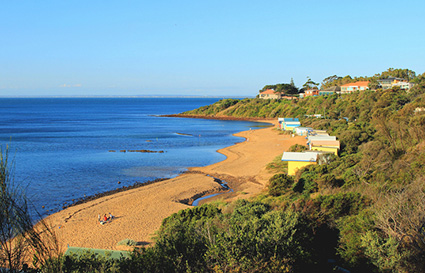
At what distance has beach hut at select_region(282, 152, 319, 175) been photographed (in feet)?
84.0

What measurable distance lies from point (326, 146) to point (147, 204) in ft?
53.3

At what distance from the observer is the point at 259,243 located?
930 centimetres

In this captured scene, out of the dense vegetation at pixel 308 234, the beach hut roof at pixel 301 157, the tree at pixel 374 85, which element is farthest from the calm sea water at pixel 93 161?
the tree at pixel 374 85

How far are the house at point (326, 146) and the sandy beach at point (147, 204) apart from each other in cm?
465

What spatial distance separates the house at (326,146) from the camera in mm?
30031

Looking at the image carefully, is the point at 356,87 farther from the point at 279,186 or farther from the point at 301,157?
the point at 279,186

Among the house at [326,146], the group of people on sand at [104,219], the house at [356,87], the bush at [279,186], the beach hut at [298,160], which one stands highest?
the house at [356,87]

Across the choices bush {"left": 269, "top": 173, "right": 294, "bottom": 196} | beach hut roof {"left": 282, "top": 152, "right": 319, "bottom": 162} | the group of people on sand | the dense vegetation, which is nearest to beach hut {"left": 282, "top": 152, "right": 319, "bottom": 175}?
beach hut roof {"left": 282, "top": 152, "right": 319, "bottom": 162}

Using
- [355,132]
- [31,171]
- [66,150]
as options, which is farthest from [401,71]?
[31,171]

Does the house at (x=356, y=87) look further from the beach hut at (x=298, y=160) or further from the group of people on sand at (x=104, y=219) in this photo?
the group of people on sand at (x=104, y=219)

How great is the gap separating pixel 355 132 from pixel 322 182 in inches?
599

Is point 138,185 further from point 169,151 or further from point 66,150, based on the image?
point 66,150

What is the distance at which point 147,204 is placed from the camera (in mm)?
23156

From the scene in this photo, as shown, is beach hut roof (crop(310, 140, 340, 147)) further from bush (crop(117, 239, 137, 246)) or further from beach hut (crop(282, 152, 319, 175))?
bush (crop(117, 239, 137, 246))
